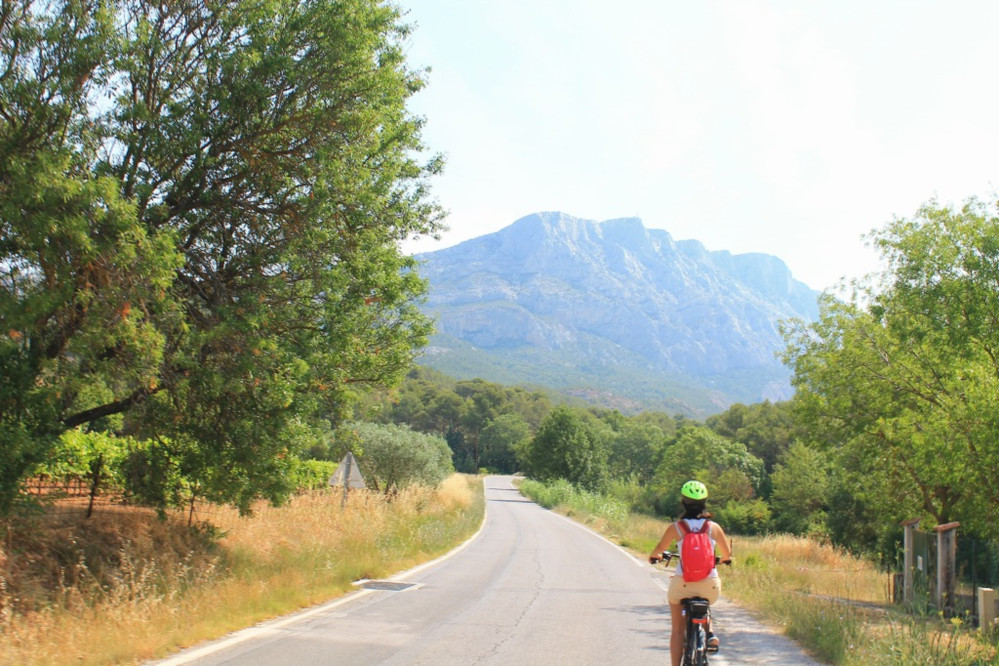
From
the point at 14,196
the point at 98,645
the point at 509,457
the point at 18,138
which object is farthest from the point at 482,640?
the point at 509,457

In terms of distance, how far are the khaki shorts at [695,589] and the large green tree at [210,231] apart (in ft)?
19.3

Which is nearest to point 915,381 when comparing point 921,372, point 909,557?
point 921,372

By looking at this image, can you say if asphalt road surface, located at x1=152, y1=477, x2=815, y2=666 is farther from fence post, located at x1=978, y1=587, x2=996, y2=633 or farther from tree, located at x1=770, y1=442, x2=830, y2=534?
tree, located at x1=770, y1=442, x2=830, y2=534

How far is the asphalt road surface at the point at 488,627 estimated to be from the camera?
8.19 metres

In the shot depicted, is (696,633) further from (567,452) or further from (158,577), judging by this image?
(567,452)

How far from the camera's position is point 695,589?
6883 millimetres

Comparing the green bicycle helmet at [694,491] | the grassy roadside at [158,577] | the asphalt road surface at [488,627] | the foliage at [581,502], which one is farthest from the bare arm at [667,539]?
the foliage at [581,502]

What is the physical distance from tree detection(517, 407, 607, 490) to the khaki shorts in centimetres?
7918

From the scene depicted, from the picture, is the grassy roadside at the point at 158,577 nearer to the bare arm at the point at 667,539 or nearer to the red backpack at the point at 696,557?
the bare arm at the point at 667,539

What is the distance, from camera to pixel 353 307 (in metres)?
12.1

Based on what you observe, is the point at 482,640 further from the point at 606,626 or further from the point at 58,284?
the point at 58,284

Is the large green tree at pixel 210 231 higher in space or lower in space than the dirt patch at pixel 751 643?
higher

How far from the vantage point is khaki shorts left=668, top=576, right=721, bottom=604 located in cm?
686

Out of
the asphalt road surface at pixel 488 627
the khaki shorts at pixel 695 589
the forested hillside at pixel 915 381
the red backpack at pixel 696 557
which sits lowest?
the asphalt road surface at pixel 488 627
